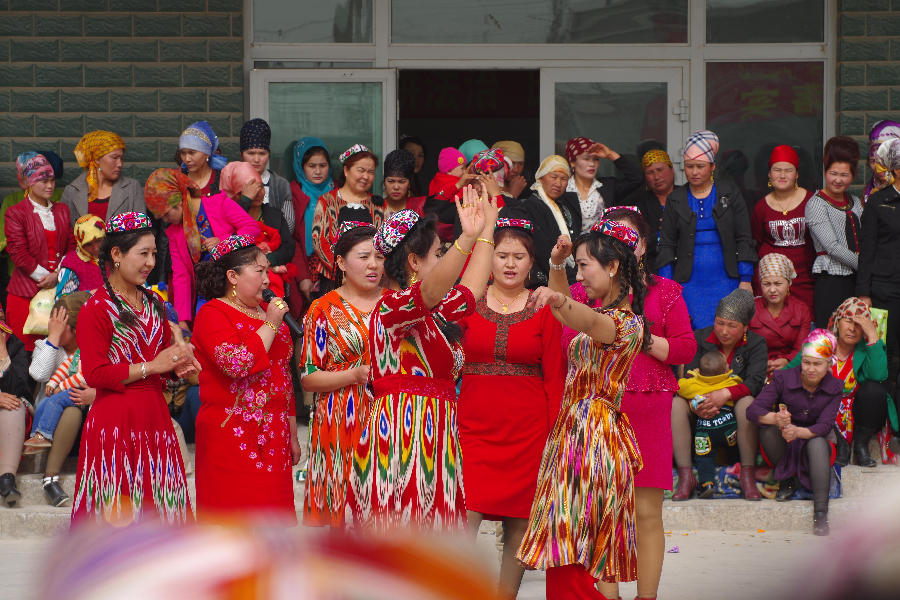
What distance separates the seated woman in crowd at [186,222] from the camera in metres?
7.99

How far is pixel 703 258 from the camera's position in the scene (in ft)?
27.6

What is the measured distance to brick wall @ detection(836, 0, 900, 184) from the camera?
9852 mm

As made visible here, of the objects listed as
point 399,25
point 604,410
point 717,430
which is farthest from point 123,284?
point 399,25

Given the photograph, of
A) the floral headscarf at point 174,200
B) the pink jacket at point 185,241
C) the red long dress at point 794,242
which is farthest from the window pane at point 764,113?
the floral headscarf at point 174,200

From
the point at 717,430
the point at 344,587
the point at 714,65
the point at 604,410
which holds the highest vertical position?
the point at 714,65

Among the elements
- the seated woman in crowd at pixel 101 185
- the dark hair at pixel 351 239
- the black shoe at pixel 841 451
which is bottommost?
the black shoe at pixel 841 451

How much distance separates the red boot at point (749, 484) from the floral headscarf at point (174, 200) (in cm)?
381

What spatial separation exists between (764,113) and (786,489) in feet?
12.3

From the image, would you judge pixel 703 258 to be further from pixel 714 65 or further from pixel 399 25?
pixel 399 25

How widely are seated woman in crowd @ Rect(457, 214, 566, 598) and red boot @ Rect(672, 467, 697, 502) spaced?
2708 mm

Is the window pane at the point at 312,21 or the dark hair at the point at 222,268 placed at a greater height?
the window pane at the point at 312,21

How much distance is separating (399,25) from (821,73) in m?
3.56

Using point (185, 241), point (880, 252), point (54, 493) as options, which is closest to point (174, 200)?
point (185, 241)

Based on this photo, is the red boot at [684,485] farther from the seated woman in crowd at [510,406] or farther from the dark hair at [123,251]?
the dark hair at [123,251]
